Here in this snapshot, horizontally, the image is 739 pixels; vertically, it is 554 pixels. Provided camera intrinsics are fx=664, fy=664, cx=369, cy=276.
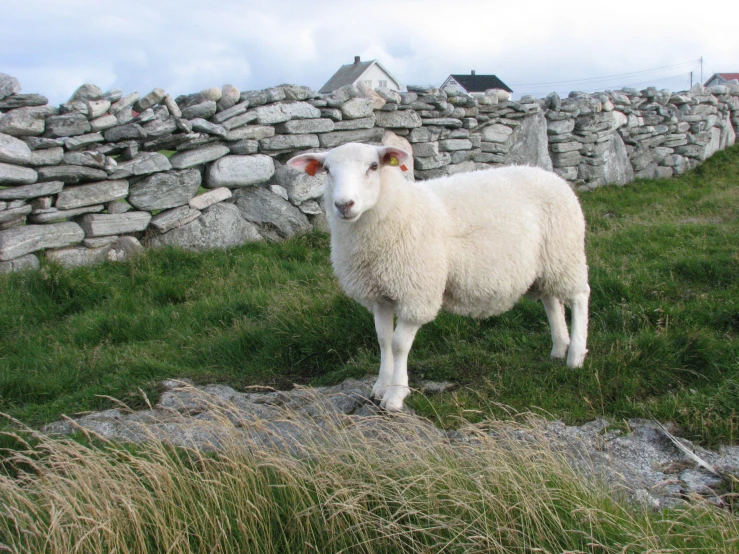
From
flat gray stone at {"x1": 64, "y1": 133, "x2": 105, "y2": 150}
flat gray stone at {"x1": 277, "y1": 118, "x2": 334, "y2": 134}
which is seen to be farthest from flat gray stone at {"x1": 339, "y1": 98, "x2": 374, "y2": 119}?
flat gray stone at {"x1": 64, "y1": 133, "x2": 105, "y2": 150}

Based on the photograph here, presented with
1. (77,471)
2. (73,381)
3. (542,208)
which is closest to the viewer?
(77,471)

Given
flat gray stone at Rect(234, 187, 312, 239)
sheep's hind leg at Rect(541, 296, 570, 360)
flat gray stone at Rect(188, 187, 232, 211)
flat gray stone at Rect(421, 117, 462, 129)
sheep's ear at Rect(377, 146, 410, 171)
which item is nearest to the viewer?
sheep's ear at Rect(377, 146, 410, 171)

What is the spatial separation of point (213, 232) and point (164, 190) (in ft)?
2.43

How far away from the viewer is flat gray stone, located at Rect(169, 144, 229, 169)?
25.8 feet

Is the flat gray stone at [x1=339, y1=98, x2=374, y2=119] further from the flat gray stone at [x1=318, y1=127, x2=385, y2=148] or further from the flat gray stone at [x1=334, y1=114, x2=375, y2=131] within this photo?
the flat gray stone at [x1=318, y1=127, x2=385, y2=148]

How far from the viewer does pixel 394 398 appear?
→ 4.10m

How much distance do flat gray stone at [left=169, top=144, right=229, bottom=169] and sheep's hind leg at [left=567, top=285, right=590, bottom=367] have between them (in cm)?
496

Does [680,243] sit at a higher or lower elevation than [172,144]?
lower

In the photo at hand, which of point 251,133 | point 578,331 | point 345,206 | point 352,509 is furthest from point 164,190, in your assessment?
point 352,509

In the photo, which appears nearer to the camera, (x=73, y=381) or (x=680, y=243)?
(x=73, y=381)

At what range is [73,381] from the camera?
16.3ft

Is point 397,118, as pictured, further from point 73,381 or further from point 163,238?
point 73,381

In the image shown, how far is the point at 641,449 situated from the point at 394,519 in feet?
4.91

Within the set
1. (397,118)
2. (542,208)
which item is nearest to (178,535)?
(542,208)
